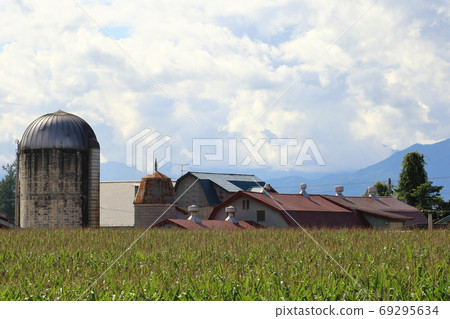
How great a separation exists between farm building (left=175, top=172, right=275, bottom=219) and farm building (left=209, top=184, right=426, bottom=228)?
13.7 metres

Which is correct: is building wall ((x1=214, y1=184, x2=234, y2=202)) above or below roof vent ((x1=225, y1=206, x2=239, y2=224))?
above

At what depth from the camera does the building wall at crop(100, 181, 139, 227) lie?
66750mm

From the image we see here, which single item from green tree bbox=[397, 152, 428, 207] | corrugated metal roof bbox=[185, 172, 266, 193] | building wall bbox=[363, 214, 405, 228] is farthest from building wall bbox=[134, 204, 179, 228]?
green tree bbox=[397, 152, 428, 207]

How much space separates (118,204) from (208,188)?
570 inches

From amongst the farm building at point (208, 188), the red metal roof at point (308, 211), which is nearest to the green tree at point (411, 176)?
the farm building at point (208, 188)

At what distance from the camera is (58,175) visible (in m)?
38.5

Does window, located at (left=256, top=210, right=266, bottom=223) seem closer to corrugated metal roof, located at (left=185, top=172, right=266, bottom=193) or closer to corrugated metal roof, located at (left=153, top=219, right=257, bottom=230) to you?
corrugated metal roof, located at (left=153, top=219, right=257, bottom=230)

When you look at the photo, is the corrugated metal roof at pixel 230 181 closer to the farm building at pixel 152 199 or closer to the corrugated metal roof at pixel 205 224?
the farm building at pixel 152 199

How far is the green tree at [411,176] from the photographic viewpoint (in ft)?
181

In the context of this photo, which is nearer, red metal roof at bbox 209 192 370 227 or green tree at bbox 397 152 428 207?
red metal roof at bbox 209 192 370 227

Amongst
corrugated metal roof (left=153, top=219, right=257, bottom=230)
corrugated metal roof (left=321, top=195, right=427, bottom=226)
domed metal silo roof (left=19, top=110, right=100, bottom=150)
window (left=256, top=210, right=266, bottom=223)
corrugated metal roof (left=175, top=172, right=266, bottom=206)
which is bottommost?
corrugated metal roof (left=153, top=219, right=257, bottom=230)

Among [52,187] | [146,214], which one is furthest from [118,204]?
[52,187]

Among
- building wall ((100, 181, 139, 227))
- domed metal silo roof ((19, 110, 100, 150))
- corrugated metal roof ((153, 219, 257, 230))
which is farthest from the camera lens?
building wall ((100, 181, 139, 227))

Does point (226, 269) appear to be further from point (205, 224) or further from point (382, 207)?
point (382, 207)
